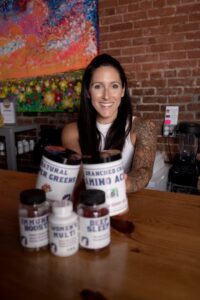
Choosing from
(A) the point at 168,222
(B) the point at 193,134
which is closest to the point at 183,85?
(B) the point at 193,134

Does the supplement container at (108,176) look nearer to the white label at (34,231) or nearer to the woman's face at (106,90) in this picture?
the white label at (34,231)

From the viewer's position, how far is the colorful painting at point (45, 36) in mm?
2588

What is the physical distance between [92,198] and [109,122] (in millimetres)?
961

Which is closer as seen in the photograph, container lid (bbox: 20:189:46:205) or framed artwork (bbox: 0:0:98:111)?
container lid (bbox: 20:189:46:205)

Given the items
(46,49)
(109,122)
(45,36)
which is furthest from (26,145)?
(109,122)

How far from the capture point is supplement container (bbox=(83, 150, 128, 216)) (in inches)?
23.7

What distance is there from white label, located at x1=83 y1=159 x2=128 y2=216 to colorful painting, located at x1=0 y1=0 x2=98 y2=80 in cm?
218

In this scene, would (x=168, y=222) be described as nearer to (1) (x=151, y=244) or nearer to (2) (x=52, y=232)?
(1) (x=151, y=244)

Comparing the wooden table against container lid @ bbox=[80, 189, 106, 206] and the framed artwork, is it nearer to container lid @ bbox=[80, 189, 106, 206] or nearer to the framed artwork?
container lid @ bbox=[80, 189, 106, 206]

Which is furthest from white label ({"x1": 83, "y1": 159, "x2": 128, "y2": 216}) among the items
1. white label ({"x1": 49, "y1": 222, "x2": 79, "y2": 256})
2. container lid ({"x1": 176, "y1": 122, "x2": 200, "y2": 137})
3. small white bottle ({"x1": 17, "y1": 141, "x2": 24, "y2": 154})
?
small white bottle ({"x1": 17, "y1": 141, "x2": 24, "y2": 154})

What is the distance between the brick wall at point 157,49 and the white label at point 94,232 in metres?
1.95

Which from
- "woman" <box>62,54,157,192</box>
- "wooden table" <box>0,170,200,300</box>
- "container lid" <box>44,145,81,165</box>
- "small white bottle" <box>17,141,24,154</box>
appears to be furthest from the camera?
"small white bottle" <box>17,141,24,154</box>

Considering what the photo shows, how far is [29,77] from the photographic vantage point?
296 cm

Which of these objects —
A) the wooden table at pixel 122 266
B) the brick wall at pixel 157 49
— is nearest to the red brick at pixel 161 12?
the brick wall at pixel 157 49
